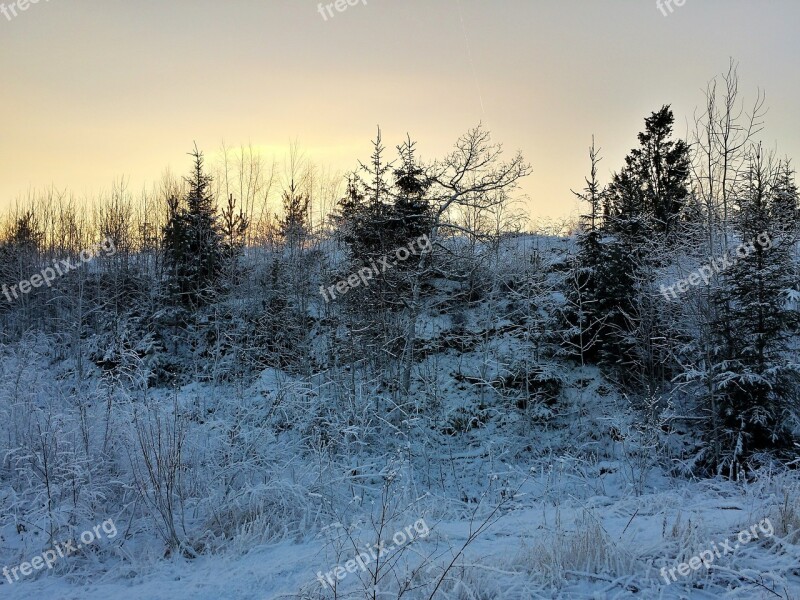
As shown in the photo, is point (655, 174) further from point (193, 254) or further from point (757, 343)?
point (193, 254)

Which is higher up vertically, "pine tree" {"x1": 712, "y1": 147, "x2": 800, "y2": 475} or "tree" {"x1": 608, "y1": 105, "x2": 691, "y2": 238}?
"tree" {"x1": 608, "y1": 105, "x2": 691, "y2": 238}

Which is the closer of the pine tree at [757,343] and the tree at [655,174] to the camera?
the pine tree at [757,343]

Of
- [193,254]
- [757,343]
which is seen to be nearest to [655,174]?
[757,343]

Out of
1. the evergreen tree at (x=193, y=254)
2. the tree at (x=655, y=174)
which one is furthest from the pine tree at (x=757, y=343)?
the evergreen tree at (x=193, y=254)

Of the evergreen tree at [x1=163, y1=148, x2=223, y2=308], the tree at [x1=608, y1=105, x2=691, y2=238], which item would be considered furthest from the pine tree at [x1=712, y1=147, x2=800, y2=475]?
the evergreen tree at [x1=163, y1=148, x2=223, y2=308]

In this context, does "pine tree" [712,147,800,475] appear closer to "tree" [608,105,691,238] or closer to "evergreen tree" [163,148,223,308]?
"tree" [608,105,691,238]

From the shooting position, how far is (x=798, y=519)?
4.12 meters

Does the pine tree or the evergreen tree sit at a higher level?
the evergreen tree

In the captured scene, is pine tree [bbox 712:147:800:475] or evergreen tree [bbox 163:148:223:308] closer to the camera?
pine tree [bbox 712:147:800:475]

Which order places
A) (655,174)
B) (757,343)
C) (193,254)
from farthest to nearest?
(655,174) → (193,254) → (757,343)

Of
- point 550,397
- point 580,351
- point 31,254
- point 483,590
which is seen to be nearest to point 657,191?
point 580,351

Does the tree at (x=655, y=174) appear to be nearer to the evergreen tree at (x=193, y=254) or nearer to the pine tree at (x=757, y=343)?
the pine tree at (x=757, y=343)

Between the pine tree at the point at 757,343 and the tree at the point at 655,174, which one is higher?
the tree at the point at 655,174

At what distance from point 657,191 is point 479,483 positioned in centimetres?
2163
